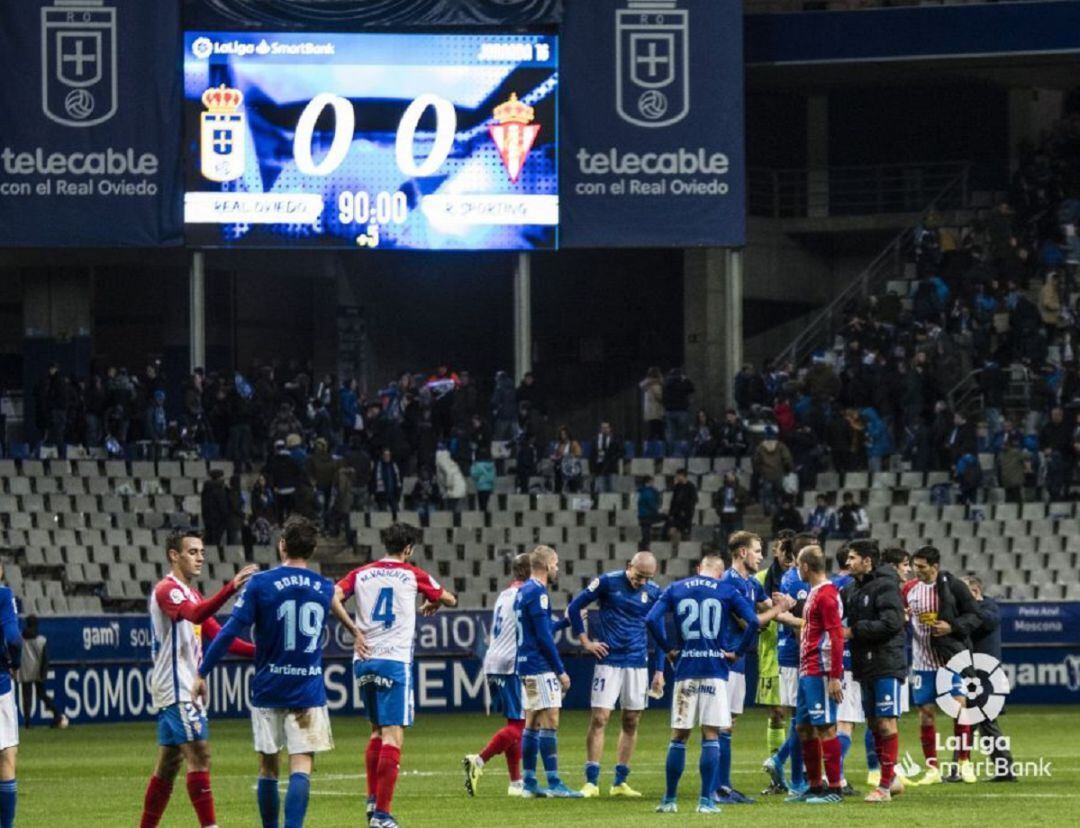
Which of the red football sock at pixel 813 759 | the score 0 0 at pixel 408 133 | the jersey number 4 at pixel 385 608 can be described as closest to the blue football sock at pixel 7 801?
the jersey number 4 at pixel 385 608

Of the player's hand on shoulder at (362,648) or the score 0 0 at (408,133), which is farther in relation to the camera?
the score 0 0 at (408,133)

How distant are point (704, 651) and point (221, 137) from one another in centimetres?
2299

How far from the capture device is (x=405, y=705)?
16.4 m

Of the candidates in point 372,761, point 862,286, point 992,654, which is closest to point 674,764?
point 372,761

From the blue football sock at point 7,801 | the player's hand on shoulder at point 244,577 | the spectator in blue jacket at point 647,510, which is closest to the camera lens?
the player's hand on shoulder at point 244,577

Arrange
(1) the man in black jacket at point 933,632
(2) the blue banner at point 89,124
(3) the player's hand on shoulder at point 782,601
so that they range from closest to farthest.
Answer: (3) the player's hand on shoulder at point 782,601 → (1) the man in black jacket at point 933,632 → (2) the blue banner at point 89,124

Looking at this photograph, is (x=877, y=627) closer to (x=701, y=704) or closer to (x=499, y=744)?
(x=701, y=704)

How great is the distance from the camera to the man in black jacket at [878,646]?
18.6m

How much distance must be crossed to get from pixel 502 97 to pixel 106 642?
40.5ft

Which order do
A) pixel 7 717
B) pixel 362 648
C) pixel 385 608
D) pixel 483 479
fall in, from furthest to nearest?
pixel 483 479 → pixel 385 608 → pixel 362 648 → pixel 7 717

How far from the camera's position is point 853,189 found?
48625mm

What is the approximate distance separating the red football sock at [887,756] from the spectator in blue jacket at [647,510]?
18.6 meters

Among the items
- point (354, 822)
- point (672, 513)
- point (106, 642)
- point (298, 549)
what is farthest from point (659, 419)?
point (298, 549)

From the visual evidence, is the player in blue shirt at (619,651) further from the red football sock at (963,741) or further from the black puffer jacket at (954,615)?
the red football sock at (963,741)
